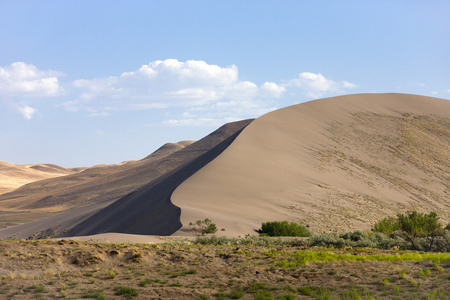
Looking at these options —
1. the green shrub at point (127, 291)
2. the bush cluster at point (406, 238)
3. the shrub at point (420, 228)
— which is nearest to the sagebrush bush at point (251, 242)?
the bush cluster at point (406, 238)

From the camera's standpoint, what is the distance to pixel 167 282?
535 inches

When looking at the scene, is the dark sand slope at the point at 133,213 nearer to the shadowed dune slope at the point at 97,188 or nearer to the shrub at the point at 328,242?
the shrub at the point at 328,242

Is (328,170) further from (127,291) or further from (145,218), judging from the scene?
(127,291)

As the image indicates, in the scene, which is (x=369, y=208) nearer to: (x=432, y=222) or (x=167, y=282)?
(x=432, y=222)

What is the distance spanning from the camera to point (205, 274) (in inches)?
561

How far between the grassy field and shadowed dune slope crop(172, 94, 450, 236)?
37.8ft

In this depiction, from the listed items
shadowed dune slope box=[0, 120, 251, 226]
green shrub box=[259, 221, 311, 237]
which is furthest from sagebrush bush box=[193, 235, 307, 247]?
shadowed dune slope box=[0, 120, 251, 226]

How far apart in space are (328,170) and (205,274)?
31685 millimetres

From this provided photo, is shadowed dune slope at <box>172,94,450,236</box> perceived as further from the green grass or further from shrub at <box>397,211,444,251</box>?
the green grass

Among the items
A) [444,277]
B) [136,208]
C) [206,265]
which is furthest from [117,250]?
[136,208]

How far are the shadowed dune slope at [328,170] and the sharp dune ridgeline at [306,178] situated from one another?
106 mm

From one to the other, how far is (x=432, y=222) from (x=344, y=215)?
971cm

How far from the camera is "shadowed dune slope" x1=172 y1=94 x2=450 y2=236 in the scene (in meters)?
33.9

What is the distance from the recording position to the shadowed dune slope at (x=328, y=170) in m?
33.9
